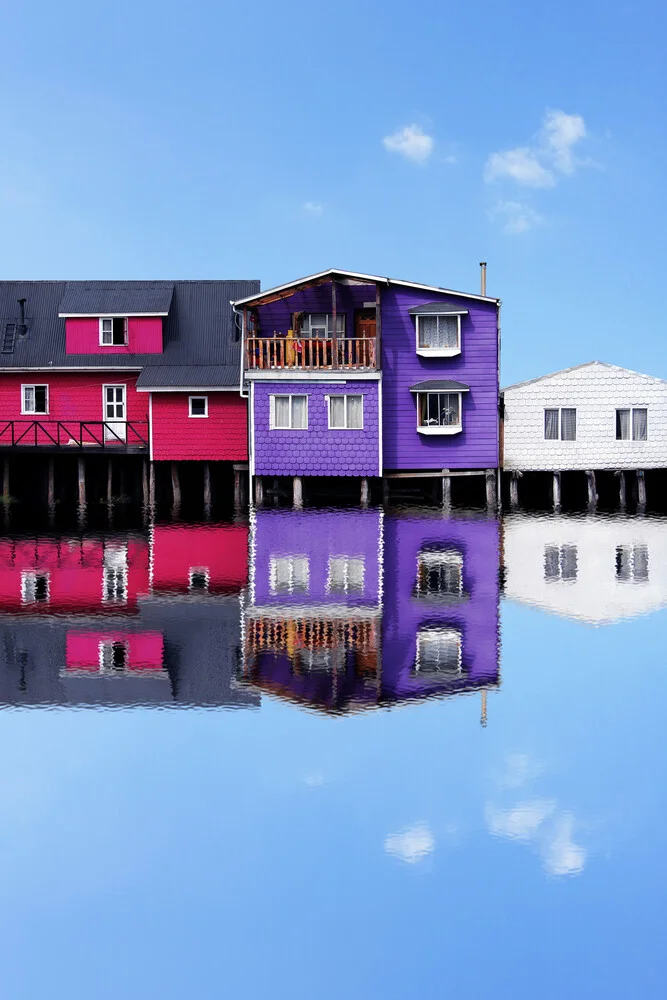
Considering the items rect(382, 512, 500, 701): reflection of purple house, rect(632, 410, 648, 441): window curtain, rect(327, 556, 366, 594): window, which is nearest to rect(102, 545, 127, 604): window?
rect(327, 556, 366, 594): window

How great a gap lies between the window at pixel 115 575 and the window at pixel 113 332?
17639mm

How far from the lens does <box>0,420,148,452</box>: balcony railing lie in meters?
39.0

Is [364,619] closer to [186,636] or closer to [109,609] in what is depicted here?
[186,636]

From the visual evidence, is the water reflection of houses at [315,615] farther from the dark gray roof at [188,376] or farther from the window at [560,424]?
the window at [560,424]

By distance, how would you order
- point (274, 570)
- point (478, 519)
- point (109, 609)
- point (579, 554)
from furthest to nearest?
1. point (478, 519)
2. point (579, 554)
3. point (274, 570)
4. point (109, 609)

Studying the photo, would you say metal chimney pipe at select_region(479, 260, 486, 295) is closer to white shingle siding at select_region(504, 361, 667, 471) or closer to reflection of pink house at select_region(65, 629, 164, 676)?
white shingle siding at select_region(504, 361, 667, 471)

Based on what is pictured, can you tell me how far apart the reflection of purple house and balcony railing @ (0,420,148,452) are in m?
15.4

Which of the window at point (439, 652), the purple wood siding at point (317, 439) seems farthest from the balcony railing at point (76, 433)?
the window at point (439, 652)

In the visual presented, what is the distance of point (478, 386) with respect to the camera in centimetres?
3491

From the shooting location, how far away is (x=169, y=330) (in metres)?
41.8

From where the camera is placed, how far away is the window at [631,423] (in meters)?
37.4

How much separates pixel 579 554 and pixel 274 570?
24.1 ft

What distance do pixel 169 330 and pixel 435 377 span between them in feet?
41.5

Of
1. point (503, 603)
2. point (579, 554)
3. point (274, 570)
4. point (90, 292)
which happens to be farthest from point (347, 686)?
point (90, 292)
